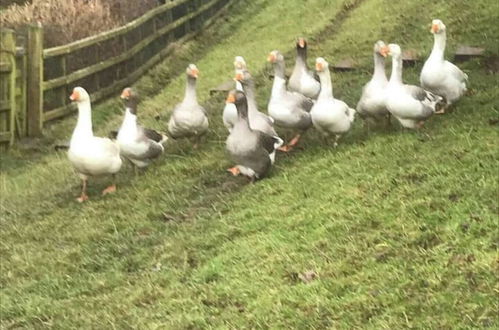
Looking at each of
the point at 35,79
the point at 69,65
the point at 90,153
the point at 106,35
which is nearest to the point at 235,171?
the point at 90,153

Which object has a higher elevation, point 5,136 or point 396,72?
point 396,72

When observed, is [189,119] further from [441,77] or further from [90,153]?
[441,77]

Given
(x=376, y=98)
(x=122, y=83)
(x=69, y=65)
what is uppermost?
(x=376, y=98)

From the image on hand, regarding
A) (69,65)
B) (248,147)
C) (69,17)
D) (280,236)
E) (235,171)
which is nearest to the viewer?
(280,236)

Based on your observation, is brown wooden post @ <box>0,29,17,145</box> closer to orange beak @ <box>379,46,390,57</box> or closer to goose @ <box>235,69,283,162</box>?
goose @ <box>235,69,283,162</box>

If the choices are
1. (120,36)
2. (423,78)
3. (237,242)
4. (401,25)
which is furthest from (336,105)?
(120,36)

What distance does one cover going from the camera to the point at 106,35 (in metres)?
12.5

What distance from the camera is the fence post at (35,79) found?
10.9m

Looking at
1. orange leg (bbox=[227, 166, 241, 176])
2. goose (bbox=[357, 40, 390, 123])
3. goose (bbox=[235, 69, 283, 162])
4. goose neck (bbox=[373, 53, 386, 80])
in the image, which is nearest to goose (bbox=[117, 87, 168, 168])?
orange leg (bbox=[227, 166, 241, 176])

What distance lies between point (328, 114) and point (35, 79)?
517cm

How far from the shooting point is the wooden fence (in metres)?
10.6

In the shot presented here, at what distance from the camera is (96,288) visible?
19.1ft

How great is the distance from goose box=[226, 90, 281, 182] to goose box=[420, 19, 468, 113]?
172 cm

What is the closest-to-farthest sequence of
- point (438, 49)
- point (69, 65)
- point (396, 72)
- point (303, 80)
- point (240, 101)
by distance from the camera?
point (240, 101), point (396, 72), point (438, 49), point (303, 80), point (69, 65)
